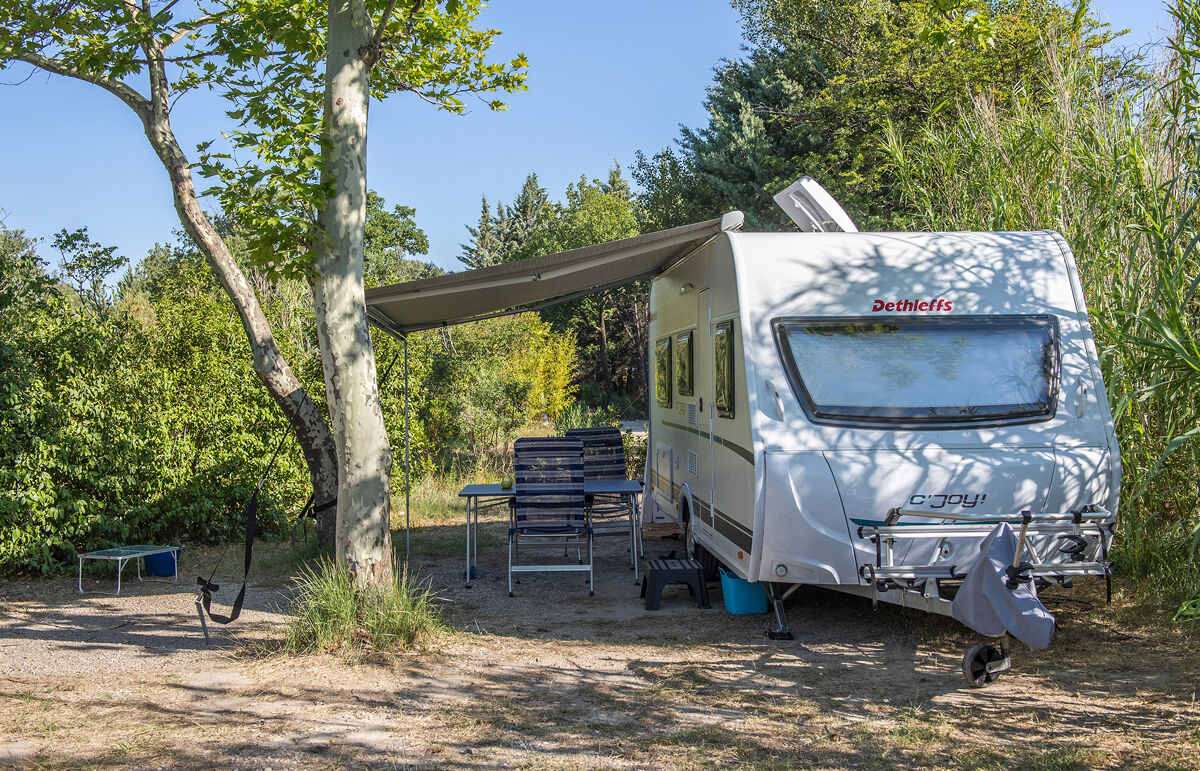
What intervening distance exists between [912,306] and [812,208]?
5.47 feet

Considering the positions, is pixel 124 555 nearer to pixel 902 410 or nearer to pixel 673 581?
pixel 673 581

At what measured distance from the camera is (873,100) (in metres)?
18.1

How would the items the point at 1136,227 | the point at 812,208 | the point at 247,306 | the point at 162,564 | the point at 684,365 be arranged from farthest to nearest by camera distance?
the point at 162,564 → the point at 247,306 → the point at 684,365 → the point at 812,208 → the point at 1136,227

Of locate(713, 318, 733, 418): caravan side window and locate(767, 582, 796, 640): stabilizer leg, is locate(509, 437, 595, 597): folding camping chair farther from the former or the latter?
locate(767, 582, 796, 640): stabilizer leg

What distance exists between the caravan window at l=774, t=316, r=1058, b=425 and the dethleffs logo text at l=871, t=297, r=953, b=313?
7 cm

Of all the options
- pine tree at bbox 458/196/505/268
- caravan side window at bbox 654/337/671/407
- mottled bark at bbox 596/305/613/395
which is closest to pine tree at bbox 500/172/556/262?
pine tree at bbox 458/196/505/268

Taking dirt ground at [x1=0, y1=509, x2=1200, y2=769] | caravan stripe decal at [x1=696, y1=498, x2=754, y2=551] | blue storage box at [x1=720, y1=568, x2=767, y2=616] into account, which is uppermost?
caravan stripe decal at [x1=696, y1=498, x2=754, y2=551]

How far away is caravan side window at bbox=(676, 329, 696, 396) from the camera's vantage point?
24.3 feet

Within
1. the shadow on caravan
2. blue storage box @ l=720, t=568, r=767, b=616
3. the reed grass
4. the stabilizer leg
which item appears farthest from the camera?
blue storage box @ l=720, t=568, r=767, b=616

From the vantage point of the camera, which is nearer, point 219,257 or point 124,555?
point 124,555

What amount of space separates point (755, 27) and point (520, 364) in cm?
1226

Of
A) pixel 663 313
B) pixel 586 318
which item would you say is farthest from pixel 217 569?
pixel 586 318

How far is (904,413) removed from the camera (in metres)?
5.37

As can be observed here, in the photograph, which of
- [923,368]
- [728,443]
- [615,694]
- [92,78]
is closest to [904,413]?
[923,368]
